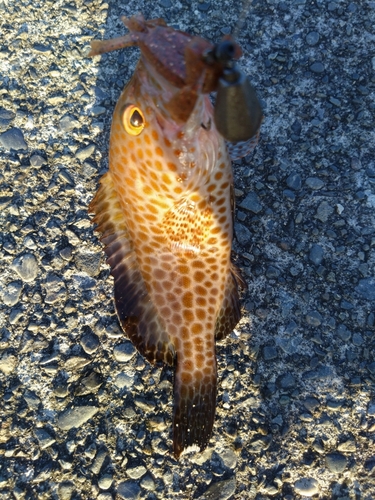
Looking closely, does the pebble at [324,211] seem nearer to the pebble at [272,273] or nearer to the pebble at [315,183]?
the pebble at [315,183]

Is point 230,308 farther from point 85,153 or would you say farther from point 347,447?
point 85,153

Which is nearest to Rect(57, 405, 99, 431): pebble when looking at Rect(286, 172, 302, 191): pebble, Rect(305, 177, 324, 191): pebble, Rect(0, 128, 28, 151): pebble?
Rect(0, 128, 28, 151): pebble

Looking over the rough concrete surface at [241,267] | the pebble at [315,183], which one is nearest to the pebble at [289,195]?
the rough concrete surface at [241,267]

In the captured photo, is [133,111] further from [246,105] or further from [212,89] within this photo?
[246,105]

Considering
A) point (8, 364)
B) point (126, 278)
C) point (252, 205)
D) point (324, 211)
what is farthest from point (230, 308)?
point (8, 364)

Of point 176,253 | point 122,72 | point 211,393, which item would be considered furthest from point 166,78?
point 211,393
